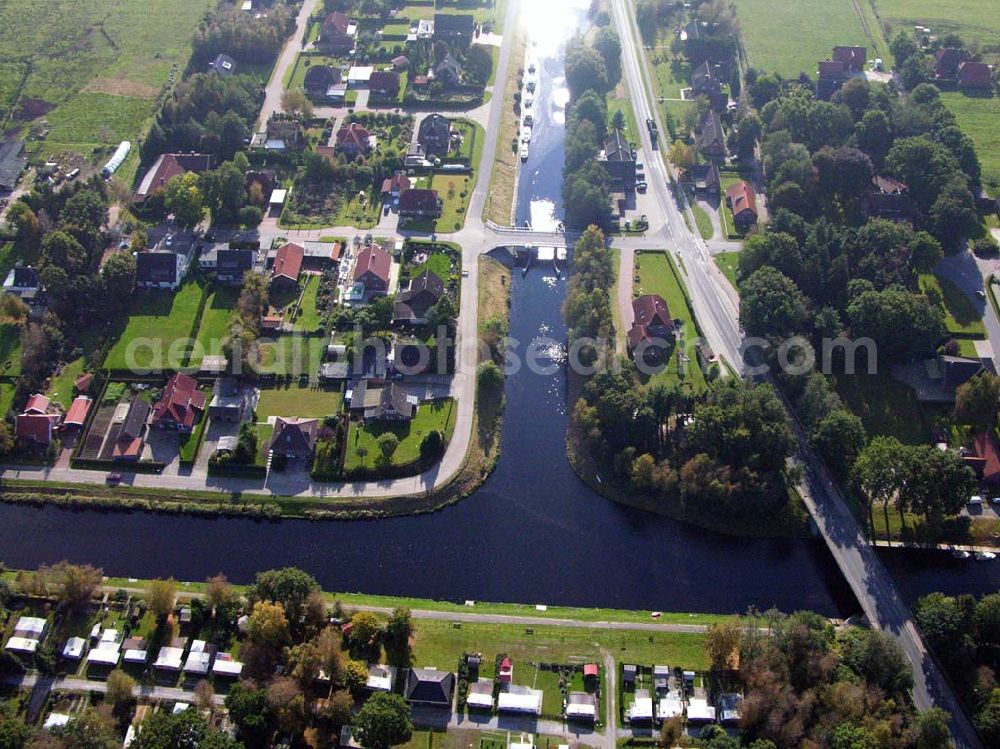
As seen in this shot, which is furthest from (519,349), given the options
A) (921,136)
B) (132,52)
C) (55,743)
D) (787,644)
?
(132,52)

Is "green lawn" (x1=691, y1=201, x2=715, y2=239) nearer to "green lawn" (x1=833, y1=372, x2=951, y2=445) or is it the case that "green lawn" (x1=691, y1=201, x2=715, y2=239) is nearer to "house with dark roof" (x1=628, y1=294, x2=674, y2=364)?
"house with dark roof" (x1=628, y1=294, x2=674, y2=364)

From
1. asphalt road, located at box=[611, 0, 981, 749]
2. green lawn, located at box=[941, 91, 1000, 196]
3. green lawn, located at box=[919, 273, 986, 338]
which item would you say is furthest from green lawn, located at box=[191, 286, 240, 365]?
green lawn, located at box=[941, 91, 1000, 196]

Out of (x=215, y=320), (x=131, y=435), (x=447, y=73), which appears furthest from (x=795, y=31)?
(x=131, y=435)

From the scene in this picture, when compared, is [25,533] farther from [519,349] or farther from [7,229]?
[519,349]

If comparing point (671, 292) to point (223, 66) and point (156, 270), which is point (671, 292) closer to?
point (156, 270)

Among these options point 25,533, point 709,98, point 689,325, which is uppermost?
point 709,98
